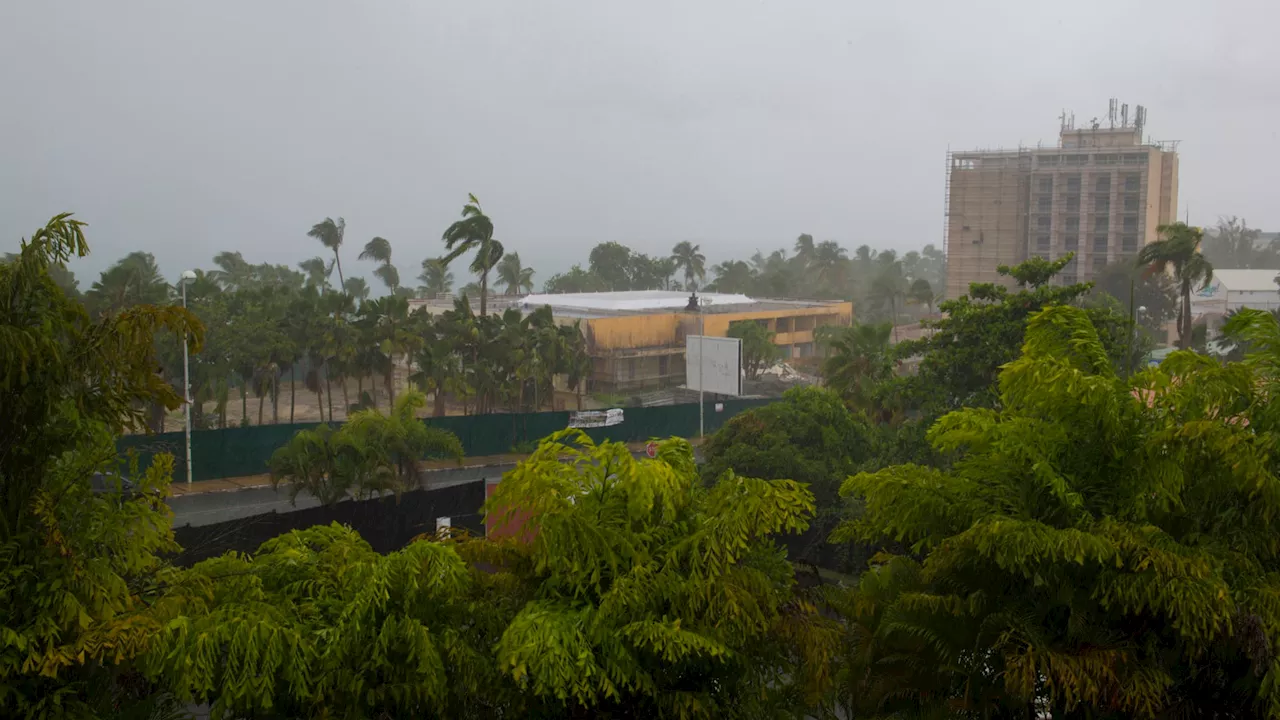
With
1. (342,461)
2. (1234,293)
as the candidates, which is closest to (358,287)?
(342,461)

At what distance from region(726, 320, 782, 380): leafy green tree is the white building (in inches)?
1430

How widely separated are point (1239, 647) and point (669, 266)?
376 ft

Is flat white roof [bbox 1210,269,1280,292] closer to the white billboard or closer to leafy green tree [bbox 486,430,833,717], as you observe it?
the white billboard

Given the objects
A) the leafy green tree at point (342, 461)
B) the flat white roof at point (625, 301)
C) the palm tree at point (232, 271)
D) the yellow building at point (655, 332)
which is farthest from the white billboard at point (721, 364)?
the palm tree at point (232, 271)

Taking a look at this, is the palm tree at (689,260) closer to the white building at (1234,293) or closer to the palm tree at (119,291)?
the white building at (1234,293)

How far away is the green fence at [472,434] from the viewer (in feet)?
113

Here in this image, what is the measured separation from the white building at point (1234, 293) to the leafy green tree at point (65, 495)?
8253 cm

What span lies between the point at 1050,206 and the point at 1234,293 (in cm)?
2036

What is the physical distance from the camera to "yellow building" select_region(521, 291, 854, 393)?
6222cm

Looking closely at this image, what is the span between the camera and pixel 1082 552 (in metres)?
7.70

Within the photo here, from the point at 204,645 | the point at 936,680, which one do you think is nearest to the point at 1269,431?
the point at 936,680

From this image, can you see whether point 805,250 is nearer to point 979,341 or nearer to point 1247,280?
point 1247,280

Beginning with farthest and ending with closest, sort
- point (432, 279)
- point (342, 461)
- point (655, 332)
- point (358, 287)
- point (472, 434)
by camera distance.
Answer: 1. point (432, 279)
2. point (358, 287)
3. point (655, 332)
4. point (472, 434)
5. point (342, 461)

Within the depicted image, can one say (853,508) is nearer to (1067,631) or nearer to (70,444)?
(1067,631)
